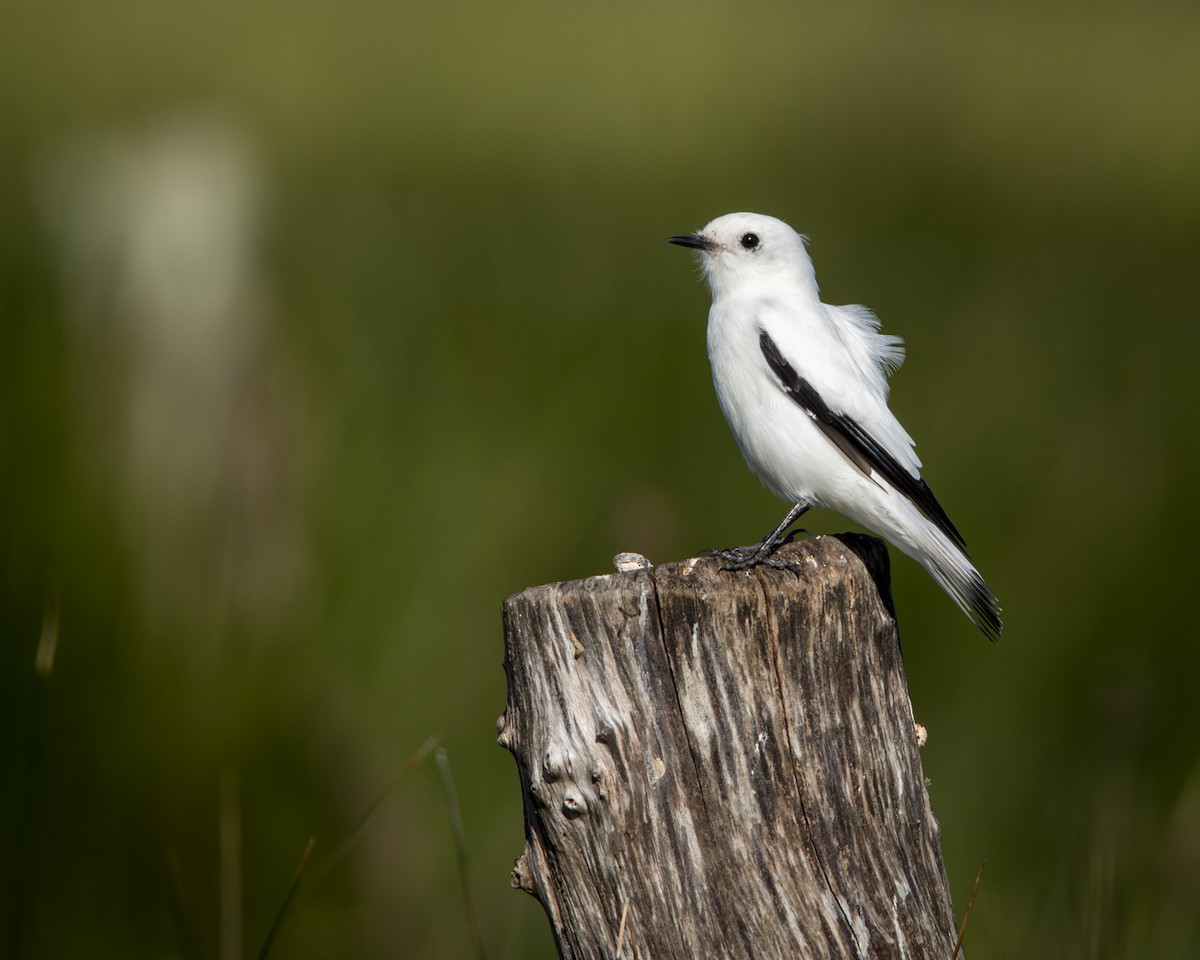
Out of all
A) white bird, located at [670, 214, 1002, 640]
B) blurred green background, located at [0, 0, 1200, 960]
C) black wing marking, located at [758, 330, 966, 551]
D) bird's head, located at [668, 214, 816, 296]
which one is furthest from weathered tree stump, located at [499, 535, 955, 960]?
bird's head, located at [668, 214, 816, 296]

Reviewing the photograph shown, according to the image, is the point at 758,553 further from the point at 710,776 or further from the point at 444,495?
the point at 444,495

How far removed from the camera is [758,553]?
8.21ft

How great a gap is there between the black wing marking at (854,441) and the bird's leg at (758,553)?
0.72 ft

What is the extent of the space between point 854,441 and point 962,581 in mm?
469

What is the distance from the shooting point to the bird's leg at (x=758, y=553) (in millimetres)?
2264

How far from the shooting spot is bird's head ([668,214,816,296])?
3930mm

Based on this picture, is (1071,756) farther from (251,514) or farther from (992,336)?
(251,514)

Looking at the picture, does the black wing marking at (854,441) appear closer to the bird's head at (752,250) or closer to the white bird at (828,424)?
the white bird at (828,424)

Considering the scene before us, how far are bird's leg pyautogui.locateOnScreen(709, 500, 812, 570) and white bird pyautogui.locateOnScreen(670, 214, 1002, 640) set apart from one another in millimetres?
12

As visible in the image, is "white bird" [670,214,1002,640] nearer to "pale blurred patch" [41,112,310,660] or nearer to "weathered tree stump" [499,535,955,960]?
"weathered tree stump" [499,535,955,960]

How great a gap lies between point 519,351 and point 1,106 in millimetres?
4458

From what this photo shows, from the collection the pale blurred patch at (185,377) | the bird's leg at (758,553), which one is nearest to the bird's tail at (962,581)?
the bird's leg at (758,553)

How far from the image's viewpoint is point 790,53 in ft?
33.8

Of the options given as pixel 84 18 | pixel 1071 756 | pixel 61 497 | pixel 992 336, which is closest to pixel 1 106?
pixel 84 18
